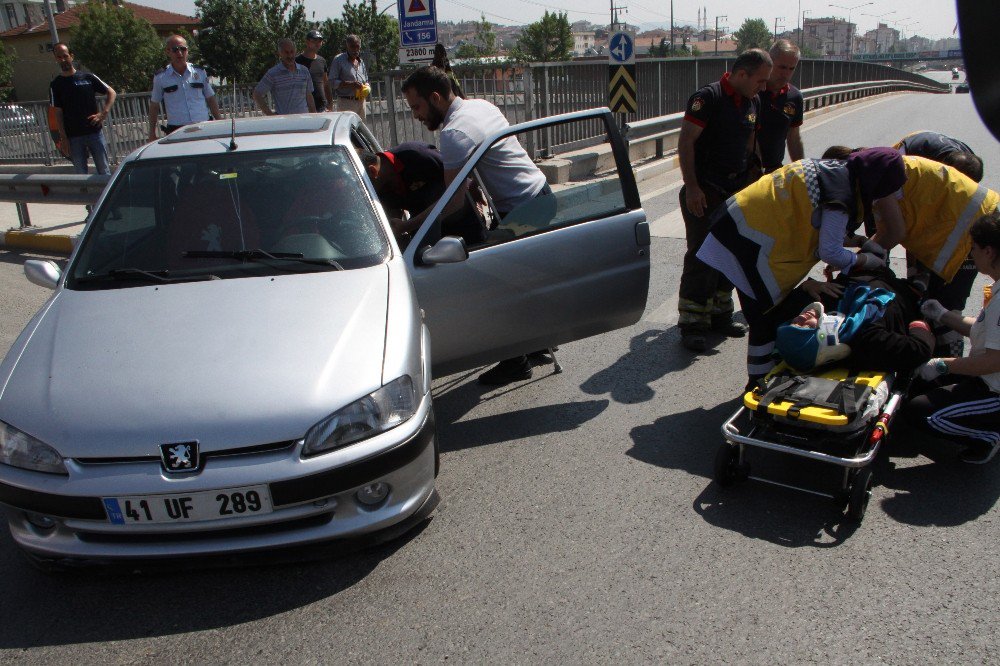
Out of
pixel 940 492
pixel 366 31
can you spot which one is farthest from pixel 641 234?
pixel 366 31

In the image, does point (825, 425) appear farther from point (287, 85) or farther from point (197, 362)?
point (287, 85)

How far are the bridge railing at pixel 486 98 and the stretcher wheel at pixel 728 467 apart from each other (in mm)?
9136

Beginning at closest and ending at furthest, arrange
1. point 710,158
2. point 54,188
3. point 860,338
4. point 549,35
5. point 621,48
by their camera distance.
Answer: point 860,338 → point 710,158 → point 54,188 → point 621,48 → point 549,35

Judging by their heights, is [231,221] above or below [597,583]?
above

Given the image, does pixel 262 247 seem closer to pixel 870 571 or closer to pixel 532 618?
pixel 532 618

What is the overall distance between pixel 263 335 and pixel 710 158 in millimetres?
3509

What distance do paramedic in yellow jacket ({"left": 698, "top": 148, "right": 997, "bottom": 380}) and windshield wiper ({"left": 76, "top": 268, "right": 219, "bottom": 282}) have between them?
2588mm

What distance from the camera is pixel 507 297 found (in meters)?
4.41

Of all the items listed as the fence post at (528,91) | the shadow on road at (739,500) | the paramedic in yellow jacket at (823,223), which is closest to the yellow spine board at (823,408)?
the shadow on road at (739,500)

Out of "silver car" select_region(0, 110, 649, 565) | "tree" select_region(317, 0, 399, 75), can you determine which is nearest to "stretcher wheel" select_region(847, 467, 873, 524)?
"silver car" select_region(0, 110, 649, 565)

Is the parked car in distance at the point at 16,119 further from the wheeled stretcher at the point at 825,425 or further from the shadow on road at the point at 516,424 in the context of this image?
the wheeled stretcher at the point at 825,425

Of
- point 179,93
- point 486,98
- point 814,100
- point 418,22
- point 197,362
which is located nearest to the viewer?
point 197,362

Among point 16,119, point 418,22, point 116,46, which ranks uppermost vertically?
point 116,46

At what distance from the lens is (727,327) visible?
19.0 feet
